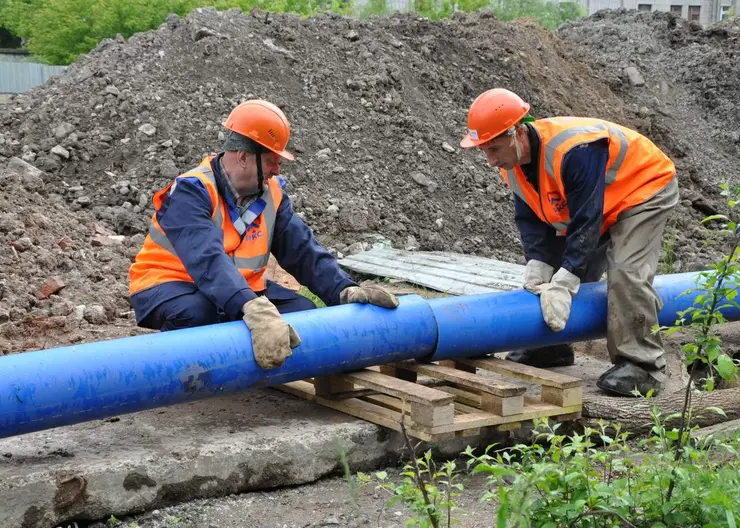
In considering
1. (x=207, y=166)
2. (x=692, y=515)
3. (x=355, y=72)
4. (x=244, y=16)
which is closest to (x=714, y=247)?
(x=355, y=72)

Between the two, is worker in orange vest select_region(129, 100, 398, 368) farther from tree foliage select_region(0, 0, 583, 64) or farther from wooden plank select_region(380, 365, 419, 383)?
tree foliage select_region(0, 0, 583, 64)

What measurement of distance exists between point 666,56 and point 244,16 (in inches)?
332

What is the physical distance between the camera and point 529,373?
467 centimetres

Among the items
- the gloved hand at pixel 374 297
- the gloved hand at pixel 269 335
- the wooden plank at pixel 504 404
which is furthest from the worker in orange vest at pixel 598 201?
the gloved hand at pixel 269 335

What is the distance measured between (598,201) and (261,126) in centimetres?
170

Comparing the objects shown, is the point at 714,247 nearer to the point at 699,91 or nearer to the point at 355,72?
the point at 355,72

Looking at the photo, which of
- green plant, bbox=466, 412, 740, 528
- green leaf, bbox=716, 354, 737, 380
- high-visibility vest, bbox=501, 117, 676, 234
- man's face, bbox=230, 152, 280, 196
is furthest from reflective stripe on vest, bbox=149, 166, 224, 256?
green leaf, bbox=716, 354, 737, 380

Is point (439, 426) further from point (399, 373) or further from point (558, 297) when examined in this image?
point (558, 297)

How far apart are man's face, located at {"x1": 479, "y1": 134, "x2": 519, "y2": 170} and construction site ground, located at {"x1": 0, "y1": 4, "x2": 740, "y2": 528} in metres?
1.28

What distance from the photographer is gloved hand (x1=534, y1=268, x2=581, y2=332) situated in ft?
15.8

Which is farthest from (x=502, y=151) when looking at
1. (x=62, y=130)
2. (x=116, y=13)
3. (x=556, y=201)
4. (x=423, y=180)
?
(x=116, y=13)

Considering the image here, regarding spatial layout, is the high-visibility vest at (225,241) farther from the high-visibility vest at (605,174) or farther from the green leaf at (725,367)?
the green leaf at (725,367)

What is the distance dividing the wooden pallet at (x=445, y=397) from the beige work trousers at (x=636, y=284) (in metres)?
0.55

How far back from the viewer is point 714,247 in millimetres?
10305
